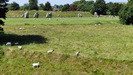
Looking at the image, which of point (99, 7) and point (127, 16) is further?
point (99, 7)

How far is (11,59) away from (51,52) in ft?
9.77

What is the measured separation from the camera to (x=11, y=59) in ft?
61.6

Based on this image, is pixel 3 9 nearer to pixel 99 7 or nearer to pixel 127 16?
pixel 127 16

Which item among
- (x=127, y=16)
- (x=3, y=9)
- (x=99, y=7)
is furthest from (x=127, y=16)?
(x=99, y=7)

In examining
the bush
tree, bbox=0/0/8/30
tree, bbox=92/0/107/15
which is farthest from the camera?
tree, bbox=92/0/107/15

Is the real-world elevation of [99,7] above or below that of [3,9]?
below

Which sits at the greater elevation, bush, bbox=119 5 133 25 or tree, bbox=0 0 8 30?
tree, bbox=0 0 8 30

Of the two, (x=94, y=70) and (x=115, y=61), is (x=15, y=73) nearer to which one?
(x=94, y=70)

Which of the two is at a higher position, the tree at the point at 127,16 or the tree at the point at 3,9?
the tree at the point at 3,9

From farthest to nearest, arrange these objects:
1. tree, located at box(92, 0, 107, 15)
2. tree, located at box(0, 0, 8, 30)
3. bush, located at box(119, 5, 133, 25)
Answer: tree, located at box(92, 0, 107, 15) → bush, located at box(119, 5, 133, 25) → tree, located at box(0, 0, 8, 30)

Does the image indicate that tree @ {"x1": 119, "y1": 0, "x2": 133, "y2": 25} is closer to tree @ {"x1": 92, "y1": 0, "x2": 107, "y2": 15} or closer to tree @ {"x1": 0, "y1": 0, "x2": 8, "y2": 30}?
tree @ {"x1": 0, "y1": 0, "x2": 8, "y2": 30}

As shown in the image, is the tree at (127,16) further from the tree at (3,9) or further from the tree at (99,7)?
the tree at (99,7)

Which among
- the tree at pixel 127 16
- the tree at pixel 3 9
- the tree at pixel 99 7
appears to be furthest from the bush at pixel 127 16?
the tree at pixel 99 7

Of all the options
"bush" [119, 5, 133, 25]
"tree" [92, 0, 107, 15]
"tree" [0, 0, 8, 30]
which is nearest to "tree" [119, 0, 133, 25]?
"bush" [119, 5, 133, 25]
